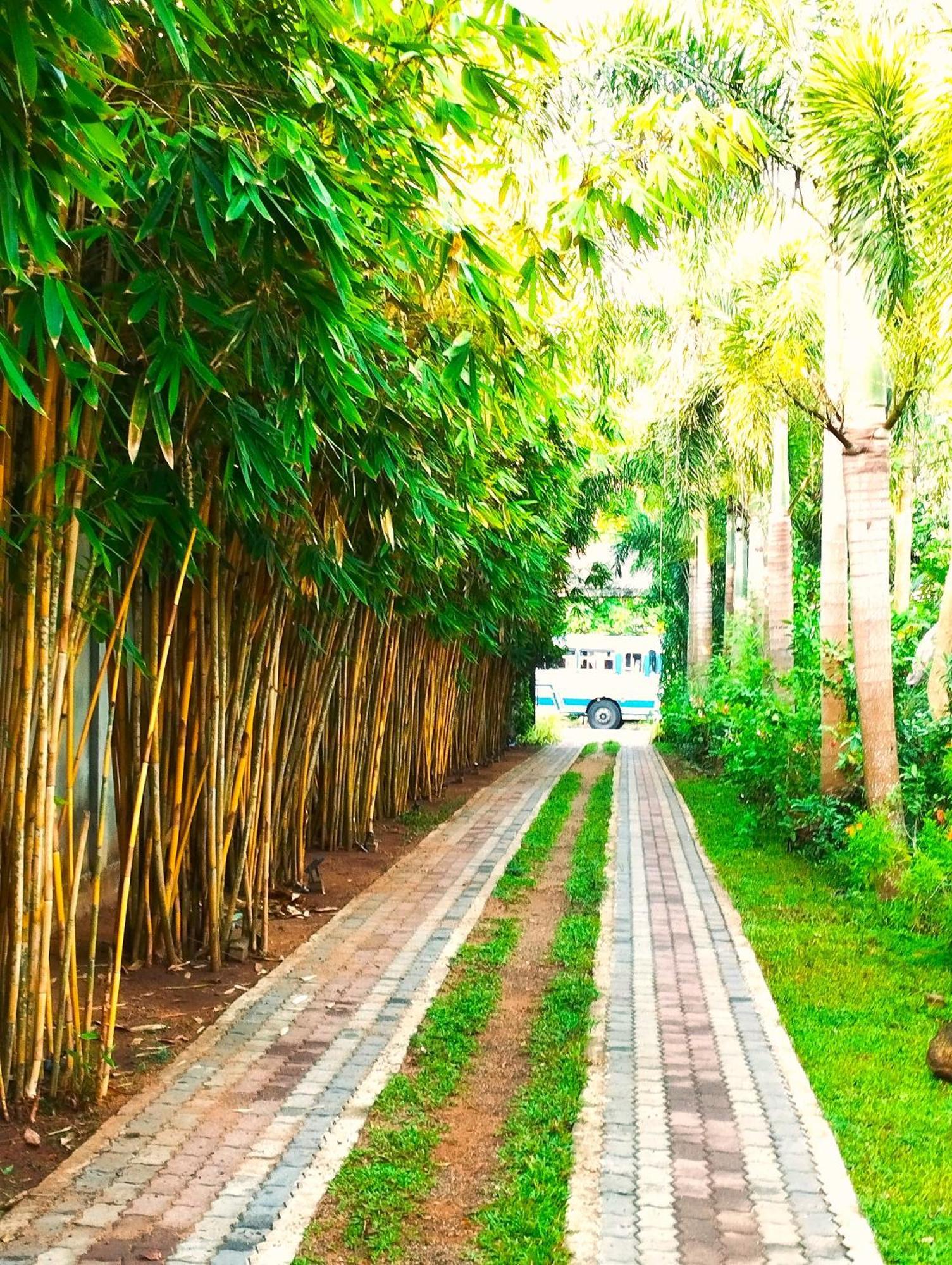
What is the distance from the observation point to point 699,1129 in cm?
350

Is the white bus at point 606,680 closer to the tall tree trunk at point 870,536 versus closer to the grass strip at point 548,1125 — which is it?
the tall tree trunk at point 870,536

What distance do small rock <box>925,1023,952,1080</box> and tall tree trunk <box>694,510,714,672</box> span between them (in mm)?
13870

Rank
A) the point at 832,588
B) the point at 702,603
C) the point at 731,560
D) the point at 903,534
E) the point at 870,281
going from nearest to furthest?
the point at 870,281, the point at 832,588, the point at 903,534, the point at 731,560, the point at 702,603

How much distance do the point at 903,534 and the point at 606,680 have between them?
15.9 m

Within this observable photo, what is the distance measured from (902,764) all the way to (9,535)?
19.7 feet

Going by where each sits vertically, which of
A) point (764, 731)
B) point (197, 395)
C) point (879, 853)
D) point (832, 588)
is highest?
point (197, 395)

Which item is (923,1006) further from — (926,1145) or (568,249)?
(568,249)

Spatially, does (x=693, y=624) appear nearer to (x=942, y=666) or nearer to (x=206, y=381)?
(x=942, y=666)

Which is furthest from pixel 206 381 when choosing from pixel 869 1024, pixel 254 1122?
pixel 869 1024

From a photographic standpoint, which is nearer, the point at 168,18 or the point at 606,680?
the point at 168,18

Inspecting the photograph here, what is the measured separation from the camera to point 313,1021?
14.8 ft

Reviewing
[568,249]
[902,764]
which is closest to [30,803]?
[568,249]

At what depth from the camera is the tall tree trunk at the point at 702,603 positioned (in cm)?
1809

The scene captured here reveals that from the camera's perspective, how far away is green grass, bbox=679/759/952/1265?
10.1ft
